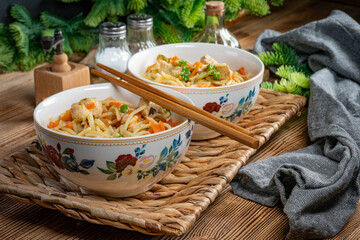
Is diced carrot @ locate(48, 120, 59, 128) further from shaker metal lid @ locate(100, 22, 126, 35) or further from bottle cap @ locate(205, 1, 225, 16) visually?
bottle cap @ locate(205, 1, 225, 16)

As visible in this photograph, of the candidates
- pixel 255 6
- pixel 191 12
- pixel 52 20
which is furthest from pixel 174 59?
pixel 255 6

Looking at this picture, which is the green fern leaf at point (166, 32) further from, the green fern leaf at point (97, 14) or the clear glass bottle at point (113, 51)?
the clear glass bottle at point (113, 51)

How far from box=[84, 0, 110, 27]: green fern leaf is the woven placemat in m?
0.79

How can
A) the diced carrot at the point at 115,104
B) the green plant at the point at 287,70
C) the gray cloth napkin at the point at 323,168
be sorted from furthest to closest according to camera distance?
the green plant at the point at 287,70
the diced carrot at the point at 115,104
the gray cloth napkin at the point at 323,168

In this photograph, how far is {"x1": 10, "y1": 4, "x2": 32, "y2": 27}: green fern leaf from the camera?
5.72 ft

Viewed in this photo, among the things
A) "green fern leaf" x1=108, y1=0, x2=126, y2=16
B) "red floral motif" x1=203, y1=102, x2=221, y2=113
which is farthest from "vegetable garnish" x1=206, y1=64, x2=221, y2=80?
"green fern leaf" x1=108, y1=0, x2=126, y2=16

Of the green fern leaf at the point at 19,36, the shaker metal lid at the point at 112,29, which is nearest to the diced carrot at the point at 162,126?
the shaker metal lid at the point at 112,29

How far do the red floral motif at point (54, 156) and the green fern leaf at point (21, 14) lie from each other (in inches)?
37.1

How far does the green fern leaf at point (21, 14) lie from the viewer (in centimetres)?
174

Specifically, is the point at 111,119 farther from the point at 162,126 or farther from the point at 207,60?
the point at 207,60

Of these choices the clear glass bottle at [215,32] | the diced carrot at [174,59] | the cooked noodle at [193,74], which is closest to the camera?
the cooked noodle at [193,74]

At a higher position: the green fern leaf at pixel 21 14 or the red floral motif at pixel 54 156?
the red floral motif at pixel 54 156

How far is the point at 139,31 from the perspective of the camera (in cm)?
166

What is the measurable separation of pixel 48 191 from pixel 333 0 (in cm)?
215
